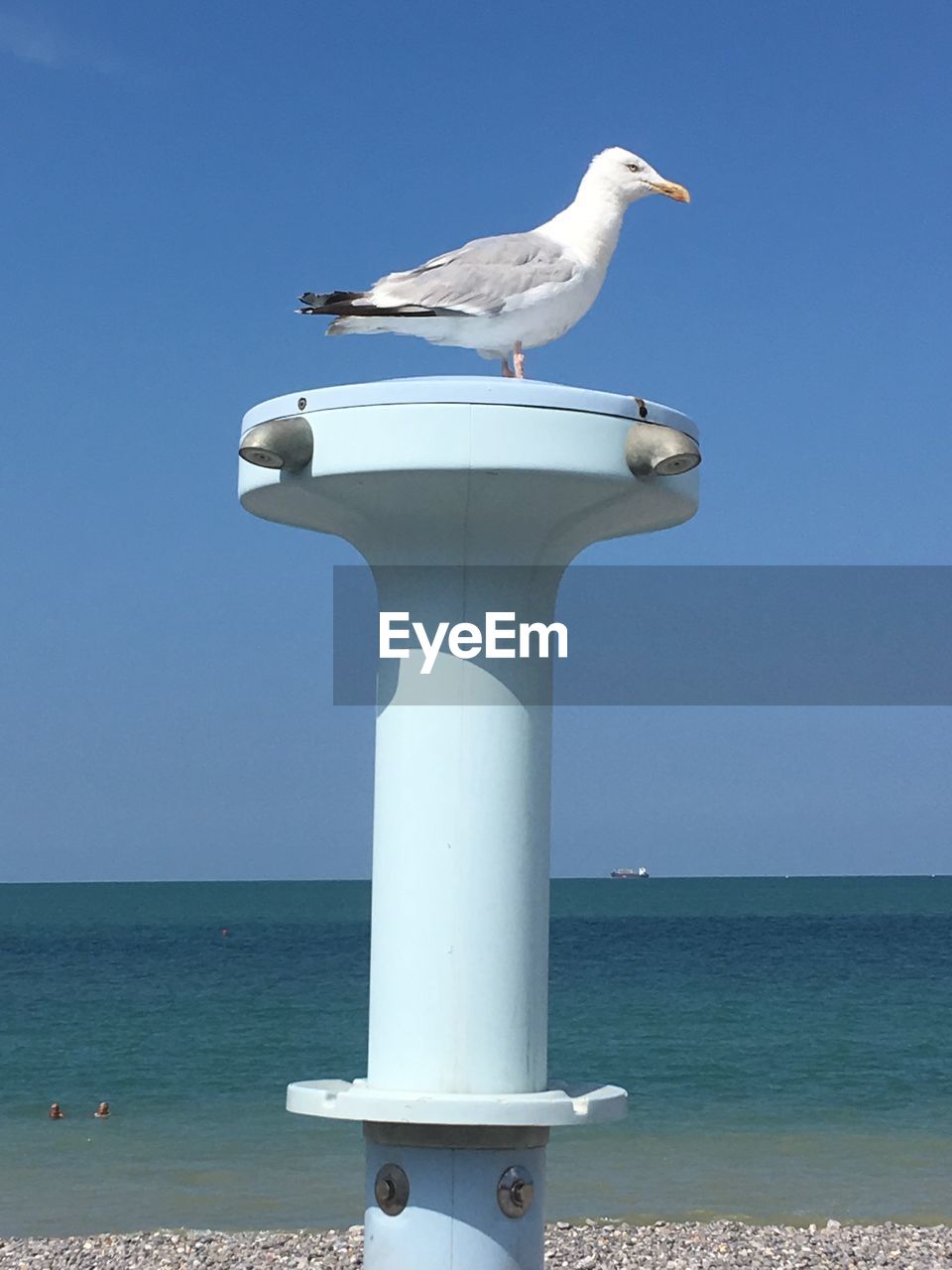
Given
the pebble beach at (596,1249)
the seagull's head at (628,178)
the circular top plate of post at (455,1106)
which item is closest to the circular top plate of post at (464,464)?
the seagull's head at (628,178)

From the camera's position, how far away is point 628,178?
7.04 m

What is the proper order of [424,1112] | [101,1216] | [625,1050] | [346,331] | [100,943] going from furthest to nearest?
[100,943] < [625,1050] < [101,1216] < [346,331] < [424,1112]

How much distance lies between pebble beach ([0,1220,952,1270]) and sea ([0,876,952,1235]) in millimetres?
1586

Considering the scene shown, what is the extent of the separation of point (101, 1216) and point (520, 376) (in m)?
10.5

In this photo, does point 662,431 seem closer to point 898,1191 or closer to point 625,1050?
point 898,1191

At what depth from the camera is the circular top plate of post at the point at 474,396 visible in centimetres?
619

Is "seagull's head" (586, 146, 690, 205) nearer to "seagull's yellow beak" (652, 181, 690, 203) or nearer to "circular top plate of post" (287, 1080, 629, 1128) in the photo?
"seagull's yellow beak" (652, 181, 690, 203)

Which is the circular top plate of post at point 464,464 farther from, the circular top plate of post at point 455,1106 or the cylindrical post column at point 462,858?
the circular top plate of post at point 455,1106

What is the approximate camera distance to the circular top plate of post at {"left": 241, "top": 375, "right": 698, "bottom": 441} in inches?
244

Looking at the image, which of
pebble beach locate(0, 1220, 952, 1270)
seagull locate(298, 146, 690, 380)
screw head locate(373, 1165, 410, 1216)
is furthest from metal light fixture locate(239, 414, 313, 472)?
pebble beach locate(0, 1220, 952, 1270)

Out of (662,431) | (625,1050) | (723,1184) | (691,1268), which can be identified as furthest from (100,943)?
(662,431)

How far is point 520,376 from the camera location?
22.6 ft

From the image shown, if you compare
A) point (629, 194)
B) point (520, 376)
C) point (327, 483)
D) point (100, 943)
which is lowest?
point (100, 943)

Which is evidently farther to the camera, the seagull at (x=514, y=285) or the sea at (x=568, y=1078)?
the sea at (x=568, y=1078)
